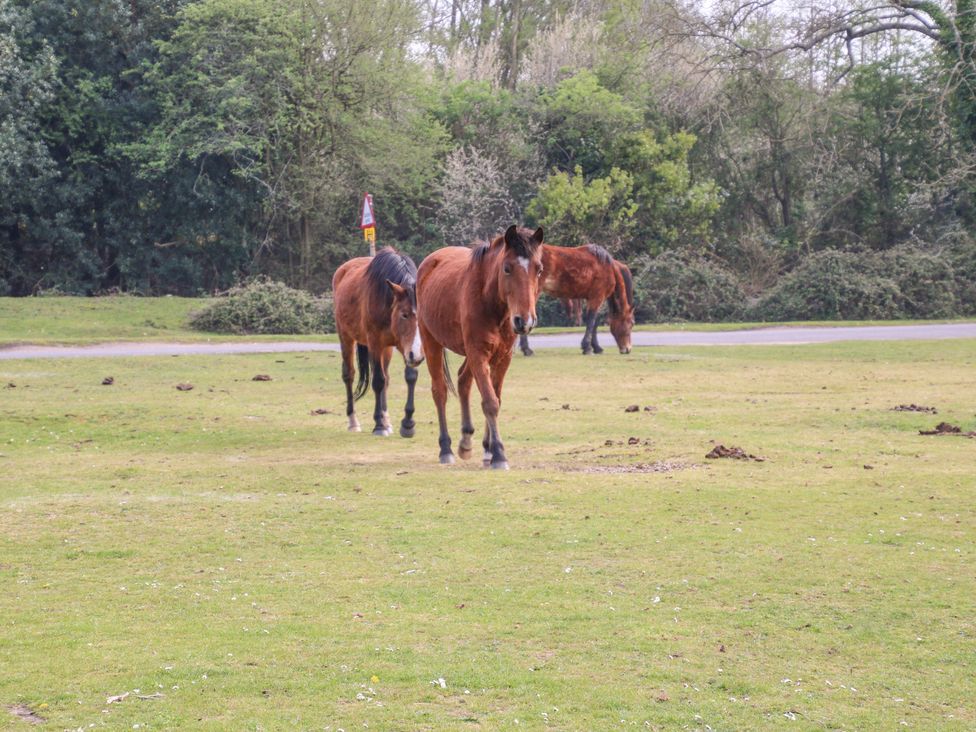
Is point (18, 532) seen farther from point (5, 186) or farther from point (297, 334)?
point (5, 186)

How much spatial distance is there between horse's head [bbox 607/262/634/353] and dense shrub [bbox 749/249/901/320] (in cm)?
1101

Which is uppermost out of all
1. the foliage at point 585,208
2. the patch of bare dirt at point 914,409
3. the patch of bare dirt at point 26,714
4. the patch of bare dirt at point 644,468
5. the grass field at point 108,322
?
the foliage at point 585,208

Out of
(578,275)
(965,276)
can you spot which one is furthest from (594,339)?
(965,276)

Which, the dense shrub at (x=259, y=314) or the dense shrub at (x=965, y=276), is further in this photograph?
the dense shrub at (x=965, y=276)

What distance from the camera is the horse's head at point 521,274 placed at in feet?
35.7

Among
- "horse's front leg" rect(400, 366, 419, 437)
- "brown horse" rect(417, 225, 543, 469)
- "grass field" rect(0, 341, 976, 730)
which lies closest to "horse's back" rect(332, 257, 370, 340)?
"horse's front leg" rect(400, 366, 419, 437)

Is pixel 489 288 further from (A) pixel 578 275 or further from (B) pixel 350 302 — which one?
(A) pixel 578 275

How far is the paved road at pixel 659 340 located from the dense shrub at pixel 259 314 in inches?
136

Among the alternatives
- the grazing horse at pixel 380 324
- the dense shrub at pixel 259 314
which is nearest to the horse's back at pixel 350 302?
the grazing horse at pixel 380 324

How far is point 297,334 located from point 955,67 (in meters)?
19.4

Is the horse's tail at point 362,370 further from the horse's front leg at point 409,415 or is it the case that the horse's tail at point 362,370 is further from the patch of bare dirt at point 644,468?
the patch of bare dirt at point 644,468

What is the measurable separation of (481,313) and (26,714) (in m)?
7.01

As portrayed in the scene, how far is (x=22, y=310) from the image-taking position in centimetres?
3119

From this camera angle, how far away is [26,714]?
527 cm
